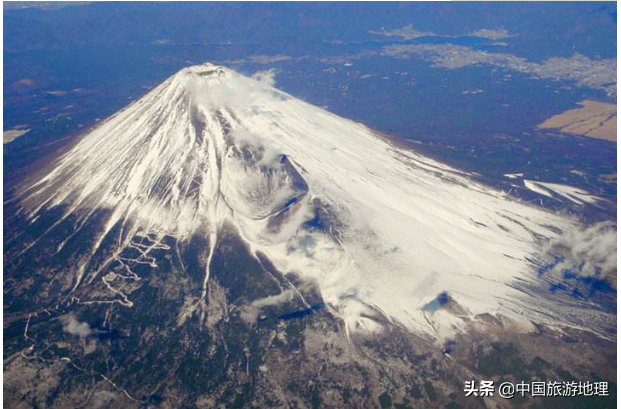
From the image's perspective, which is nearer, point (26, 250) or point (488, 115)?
point (26, 250)

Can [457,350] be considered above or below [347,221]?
below

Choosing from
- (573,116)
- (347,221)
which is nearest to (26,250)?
(347,221)

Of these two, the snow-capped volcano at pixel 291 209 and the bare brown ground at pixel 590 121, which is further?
the bare brown ground at pixel 590 121

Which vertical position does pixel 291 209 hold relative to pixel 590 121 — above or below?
above

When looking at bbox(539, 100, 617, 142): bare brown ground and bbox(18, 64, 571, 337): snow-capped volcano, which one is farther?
bbox(539, 100, 617, 142): bare brown ground

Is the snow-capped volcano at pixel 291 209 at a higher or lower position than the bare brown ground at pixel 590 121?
higher

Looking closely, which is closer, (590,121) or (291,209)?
(291,209)

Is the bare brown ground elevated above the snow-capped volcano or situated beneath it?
situated beneath

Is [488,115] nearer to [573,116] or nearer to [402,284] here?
[573,116]
